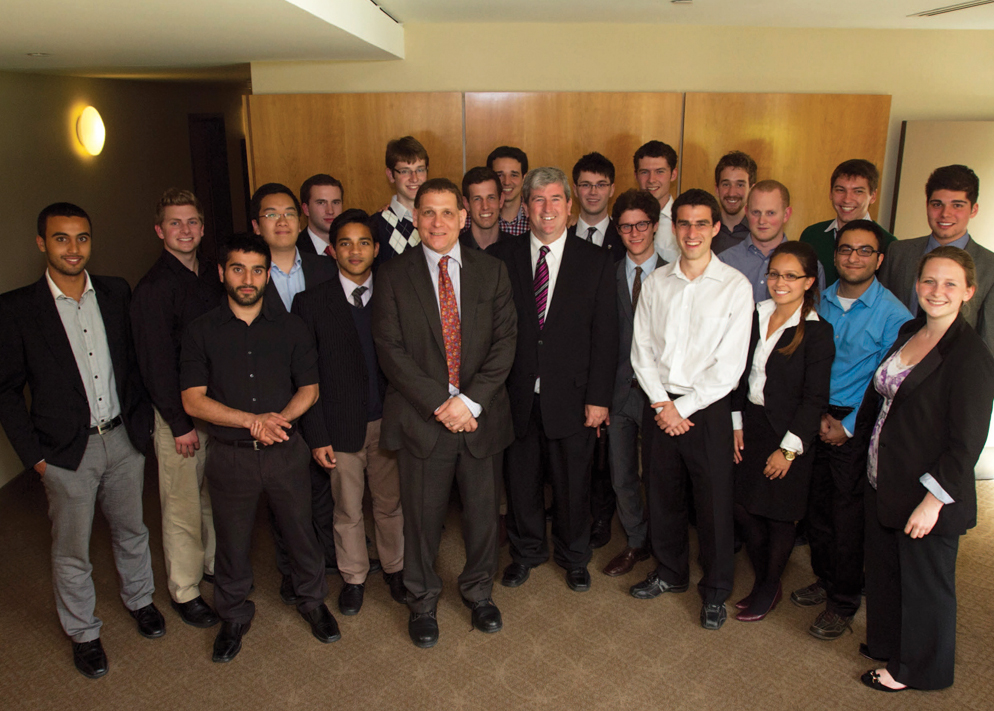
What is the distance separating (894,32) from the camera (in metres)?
Answer: 5.05

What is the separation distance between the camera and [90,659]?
294 centimetres

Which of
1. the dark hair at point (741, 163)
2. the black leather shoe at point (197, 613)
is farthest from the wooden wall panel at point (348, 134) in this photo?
the black leather shoe at point (197, 613)

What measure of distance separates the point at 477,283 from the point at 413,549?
1.20 meters

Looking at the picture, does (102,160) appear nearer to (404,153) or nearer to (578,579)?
(404,153)

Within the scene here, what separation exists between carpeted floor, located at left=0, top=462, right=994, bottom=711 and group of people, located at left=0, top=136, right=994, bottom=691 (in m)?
0.10

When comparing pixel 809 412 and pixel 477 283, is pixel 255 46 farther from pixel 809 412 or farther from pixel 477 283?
pixel 809 412

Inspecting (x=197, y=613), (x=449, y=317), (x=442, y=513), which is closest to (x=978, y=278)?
(x=449, y=317)

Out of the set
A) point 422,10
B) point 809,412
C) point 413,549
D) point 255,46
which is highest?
point 422,10

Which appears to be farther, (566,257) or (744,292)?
(566,257)

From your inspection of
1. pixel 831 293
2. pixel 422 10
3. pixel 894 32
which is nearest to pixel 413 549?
pixel 831 293

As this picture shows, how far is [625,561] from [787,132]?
3.25 meters

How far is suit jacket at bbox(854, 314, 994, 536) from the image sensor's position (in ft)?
7.84

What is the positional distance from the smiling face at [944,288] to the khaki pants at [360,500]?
2241mm

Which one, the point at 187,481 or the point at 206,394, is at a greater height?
the point at 206,394
